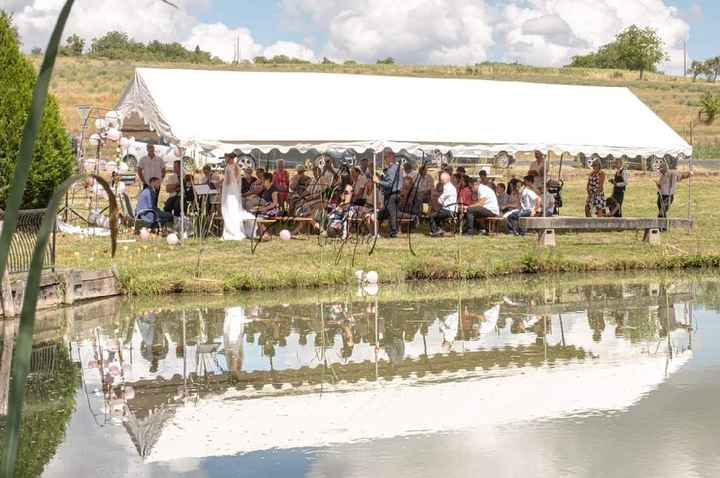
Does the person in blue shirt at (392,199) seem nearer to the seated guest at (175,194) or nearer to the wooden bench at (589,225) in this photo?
the wooden bench at (589,225)

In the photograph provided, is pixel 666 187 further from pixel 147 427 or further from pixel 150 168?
pixel 147 427

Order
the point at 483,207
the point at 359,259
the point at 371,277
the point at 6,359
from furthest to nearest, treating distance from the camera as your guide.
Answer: the point at 483,207, the point at 359,259, the point at 371,277, the point at 6,359

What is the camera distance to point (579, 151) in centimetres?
2045

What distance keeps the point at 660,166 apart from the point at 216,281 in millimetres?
11855

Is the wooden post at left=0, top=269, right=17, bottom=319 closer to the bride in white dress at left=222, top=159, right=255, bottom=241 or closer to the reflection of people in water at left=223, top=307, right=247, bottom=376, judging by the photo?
the reflection of people in water at left=223, top=307, right=247, bottom=376

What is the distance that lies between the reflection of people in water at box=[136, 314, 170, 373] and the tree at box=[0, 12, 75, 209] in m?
3.89

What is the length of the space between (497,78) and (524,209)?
48407mm

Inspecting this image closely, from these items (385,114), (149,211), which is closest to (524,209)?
(385,114)

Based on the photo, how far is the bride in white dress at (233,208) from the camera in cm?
1909

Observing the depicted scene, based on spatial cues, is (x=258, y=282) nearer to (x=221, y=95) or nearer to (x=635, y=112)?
(x=221, y=95)

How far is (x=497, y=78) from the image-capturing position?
224ft

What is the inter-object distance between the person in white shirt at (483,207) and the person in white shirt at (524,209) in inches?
12.6

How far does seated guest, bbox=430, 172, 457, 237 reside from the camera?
2026 centimetres

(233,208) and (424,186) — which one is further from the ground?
(424,186)
